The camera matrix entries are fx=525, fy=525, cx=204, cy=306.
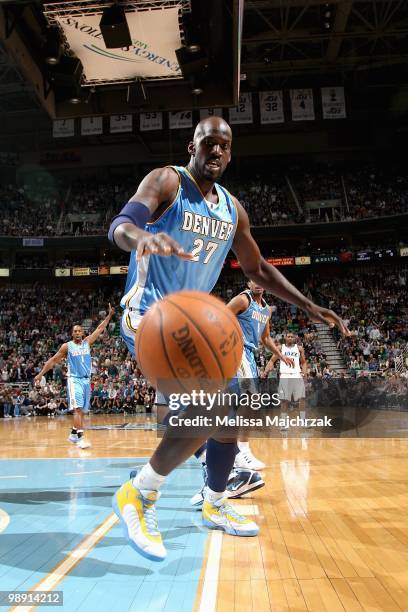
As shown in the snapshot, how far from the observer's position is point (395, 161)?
2722cm

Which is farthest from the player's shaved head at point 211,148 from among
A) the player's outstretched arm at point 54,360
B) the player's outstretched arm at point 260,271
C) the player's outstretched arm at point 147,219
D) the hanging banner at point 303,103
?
the hanging banner at point 303,103

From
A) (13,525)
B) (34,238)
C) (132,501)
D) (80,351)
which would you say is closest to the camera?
(132,501)

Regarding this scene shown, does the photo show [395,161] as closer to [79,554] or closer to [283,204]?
[283,204]

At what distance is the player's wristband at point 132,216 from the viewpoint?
229 cm

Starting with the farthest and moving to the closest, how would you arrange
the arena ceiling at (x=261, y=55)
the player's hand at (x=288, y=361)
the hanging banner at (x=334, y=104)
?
1. the hanging banner at (x=334, y=104)
2. the player's hand at (x=288, y=361)
3. the arena ceiling at (x=261, y=55)

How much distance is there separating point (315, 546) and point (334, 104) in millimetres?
21644

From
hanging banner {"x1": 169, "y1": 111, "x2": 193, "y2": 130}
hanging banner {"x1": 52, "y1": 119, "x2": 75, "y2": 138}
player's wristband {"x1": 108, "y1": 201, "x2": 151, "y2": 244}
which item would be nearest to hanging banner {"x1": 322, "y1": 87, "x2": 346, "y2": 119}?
hanging banner {"x1": 169, "y1": 111, "x2": 193, "y2": 130}

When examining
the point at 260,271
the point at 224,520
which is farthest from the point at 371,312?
the point at 224,520

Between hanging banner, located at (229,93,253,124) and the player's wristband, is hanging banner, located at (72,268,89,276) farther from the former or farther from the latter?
the player's wristband

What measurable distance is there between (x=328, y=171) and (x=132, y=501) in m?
27.4

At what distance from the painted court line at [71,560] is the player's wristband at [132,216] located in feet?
5.71

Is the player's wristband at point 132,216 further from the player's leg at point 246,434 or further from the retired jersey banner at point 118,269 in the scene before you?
the retired jersey banner at point 118,269

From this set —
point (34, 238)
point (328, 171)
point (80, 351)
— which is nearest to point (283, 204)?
point (328, 171)

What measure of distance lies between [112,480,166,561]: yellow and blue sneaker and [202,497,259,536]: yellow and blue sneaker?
840 millimetres
